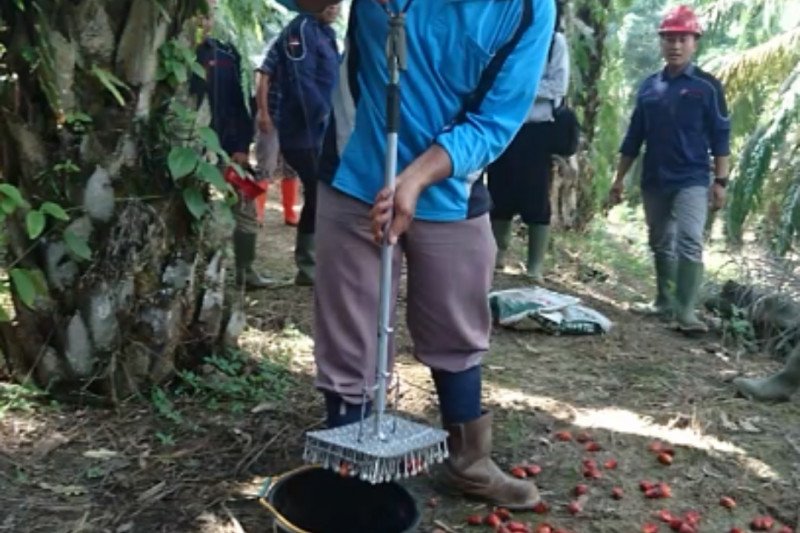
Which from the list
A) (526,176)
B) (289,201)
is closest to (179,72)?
(526,176)

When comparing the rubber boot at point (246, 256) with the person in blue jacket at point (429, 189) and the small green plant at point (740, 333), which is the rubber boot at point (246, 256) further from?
the person in blue jacket at point (429, 189)

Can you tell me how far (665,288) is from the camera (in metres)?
6.43

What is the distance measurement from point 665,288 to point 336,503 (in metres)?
4.08

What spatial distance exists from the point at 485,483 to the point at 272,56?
369 centimetres

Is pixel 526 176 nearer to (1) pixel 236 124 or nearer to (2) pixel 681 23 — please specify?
(2) pixel 681 23

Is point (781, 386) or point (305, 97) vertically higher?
point (305, 97)

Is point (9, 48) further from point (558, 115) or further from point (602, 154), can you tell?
point (602, 154)

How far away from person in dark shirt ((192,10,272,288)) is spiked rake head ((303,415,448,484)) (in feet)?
8.74

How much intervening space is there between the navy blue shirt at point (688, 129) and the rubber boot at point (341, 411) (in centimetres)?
359

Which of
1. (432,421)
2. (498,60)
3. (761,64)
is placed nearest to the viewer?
(498,60)

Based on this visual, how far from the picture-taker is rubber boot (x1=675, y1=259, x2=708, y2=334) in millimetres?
5965

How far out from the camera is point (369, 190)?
288cm

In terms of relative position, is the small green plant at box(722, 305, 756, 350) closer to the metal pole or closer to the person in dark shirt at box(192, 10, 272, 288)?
the person in dark shirt at box(192, 10, 272, 288)

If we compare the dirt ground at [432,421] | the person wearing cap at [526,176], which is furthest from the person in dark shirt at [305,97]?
the person wearing cap at [526,176]
